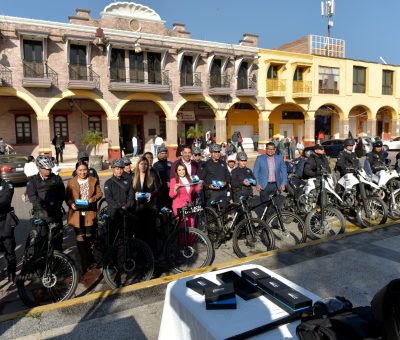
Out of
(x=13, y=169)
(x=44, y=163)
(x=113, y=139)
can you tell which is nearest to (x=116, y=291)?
(x=44, y=163)

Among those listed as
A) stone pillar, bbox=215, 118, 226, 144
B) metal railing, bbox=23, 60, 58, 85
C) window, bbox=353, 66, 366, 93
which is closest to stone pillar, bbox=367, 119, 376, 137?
window, bbox=353, 66, 366, 93

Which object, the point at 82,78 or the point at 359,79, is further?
the point at 359,79

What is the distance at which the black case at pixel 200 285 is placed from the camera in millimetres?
2396

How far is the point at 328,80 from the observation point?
98.8 feet

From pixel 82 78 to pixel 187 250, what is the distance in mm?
17952

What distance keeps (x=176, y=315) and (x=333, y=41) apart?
35312mm

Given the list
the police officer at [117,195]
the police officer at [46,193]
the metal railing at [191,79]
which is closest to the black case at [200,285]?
the police officer at [117,195]

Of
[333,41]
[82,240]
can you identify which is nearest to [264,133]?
[333,41]

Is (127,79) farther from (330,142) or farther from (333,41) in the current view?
(333,41)

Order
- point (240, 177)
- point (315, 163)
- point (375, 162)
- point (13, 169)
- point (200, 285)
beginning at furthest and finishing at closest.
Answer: point (13, 169) → point (375, 162) → point (315, 163) → point (240, 177) → point (200, 285)

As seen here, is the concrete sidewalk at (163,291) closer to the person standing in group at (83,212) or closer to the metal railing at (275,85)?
the person standing in group at (83,212)

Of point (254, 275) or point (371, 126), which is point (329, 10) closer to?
point (371, 126)

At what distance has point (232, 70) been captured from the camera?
25.7m

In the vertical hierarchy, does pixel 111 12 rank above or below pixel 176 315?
above
